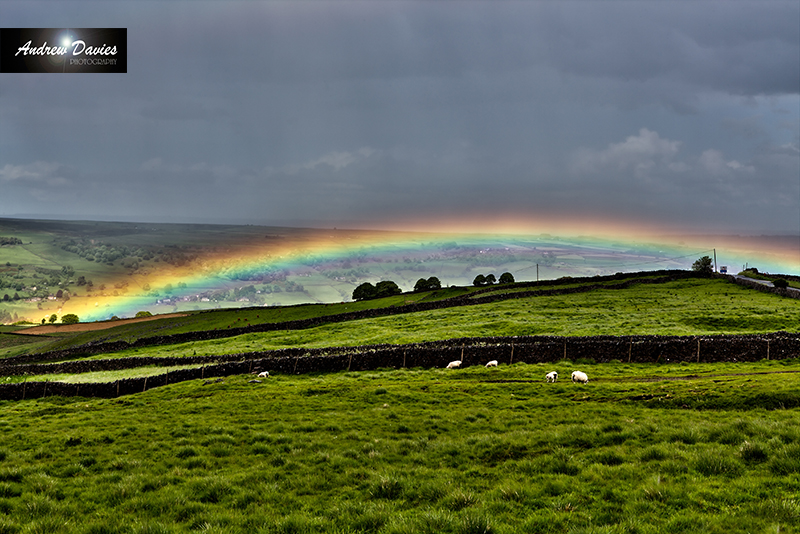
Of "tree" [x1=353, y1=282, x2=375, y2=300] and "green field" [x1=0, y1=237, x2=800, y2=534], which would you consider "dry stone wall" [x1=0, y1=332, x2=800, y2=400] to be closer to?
"green field" [x1=0, y1=237, x2=800, y2=534]

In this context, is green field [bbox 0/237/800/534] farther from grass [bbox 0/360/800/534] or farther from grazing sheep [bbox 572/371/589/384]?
grazing sheep [bbox 572/371/589/384]

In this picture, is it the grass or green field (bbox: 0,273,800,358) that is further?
green field (bbox: 0,273,800,358)

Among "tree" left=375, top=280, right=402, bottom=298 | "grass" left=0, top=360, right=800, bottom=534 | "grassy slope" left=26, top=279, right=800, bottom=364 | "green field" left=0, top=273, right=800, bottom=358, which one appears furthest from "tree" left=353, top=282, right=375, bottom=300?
"grass" left=0, top=360, right=800, bottom=534

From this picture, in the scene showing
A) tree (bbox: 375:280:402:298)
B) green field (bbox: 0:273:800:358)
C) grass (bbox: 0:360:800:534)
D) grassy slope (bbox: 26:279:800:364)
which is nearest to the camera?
grass (bbox: 0:360:800:534)

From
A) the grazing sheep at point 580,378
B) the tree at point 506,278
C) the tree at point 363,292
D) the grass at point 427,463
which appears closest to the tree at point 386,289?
the tree at point 363,292

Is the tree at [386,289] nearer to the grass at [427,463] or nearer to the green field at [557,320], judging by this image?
the green field at [557,320]

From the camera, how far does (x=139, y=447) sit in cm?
1524

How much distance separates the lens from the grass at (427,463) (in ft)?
27.7

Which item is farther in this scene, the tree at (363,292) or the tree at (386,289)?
the tree at (363,292)

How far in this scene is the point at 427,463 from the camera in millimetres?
12211

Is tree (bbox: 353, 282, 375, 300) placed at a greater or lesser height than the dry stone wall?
lesser

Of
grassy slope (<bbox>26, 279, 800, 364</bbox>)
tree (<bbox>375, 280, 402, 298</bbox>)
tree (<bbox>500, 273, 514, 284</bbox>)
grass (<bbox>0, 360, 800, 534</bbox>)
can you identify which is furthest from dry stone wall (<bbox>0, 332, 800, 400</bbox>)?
tree (<bbox>500, 273, 514, 284</bbox>)

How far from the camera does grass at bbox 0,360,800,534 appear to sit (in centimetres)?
845

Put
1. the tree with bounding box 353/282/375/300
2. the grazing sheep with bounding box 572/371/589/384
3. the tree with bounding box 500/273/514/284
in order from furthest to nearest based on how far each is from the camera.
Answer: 1. the tree with bounding box 500/273/514/284
2. the tree with bounding box 353/282/375/300
3. the grazing sheep with bounding box 572/371/589/384
